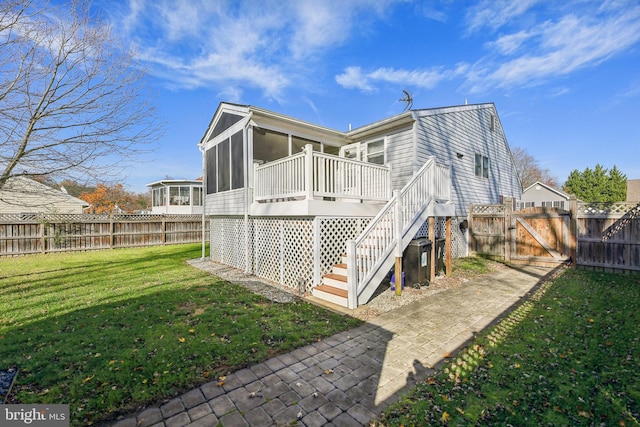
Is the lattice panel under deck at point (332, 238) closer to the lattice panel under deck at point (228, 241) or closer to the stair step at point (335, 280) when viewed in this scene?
the stair step at point (335, 280)

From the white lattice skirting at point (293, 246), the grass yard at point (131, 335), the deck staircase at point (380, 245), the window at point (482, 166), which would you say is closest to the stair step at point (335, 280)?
the deck staircase at point (380, 245)

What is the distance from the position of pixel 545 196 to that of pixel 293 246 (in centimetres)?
2943

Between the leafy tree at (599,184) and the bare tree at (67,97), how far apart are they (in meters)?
41.5

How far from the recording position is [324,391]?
2.79 m

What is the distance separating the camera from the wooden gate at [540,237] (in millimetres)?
8898

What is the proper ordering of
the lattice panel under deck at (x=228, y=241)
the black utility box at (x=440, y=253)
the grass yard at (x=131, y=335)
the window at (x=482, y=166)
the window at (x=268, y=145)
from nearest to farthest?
the grass yard at (x=131, y=335), the black utility box at (x=440, y=253), the window at (x=268, y=145), the lattice panel under deck at (x=228, y=241), the window at (x=482, y=166)

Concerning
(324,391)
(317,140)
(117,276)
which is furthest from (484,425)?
(117,276)

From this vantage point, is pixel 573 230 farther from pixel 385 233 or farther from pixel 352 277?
pixel 352 277

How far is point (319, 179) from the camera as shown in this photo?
653cm

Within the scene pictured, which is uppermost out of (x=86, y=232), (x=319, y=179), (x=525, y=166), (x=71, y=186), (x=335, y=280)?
(x=525, y=166)

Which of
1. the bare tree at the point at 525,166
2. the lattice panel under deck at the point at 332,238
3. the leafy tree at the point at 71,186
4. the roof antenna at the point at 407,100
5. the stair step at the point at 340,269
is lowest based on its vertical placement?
the stair step at the point at 340,269

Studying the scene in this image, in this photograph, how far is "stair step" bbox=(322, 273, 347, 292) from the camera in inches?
228

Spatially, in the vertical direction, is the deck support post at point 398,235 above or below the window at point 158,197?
below

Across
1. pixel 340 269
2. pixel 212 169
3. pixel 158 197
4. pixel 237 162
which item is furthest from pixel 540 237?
pixel 158 197
